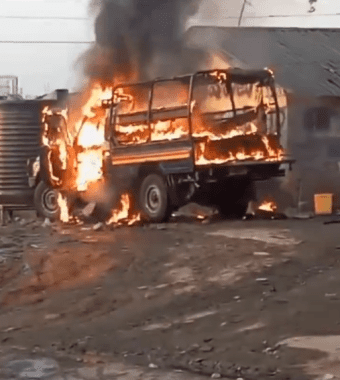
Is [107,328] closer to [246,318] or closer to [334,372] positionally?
[246,318]

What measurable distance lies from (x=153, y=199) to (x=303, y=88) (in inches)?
487

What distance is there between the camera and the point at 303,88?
2902 centimetres

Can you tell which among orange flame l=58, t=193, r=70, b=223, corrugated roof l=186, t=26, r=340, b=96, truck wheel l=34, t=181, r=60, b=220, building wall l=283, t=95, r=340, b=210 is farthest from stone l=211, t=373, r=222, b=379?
building wall l=283, t=95, r=340, b=210

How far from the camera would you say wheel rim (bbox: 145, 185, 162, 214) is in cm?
1761

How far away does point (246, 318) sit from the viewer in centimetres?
909

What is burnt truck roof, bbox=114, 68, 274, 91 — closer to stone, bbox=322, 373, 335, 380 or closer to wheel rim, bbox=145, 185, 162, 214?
wheel rim, bbox=145, 185, 162, 214

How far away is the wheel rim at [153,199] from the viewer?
17.6 meters

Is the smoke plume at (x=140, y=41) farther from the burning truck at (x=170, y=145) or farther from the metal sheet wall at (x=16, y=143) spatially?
the metal sheet wall at (x=16, y=143)

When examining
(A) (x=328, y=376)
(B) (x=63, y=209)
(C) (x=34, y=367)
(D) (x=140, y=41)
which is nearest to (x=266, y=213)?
(B) (x=63, y=209)

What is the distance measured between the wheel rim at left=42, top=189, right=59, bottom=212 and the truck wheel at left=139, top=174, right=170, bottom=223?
2535 mm

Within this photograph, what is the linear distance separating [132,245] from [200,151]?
3576 mm

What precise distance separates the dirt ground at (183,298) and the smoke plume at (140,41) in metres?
5.77

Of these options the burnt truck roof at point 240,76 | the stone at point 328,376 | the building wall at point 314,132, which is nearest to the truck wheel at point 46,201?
the burnt truck roof at point 240,76

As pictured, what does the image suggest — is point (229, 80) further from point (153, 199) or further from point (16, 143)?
point (16, 143)
